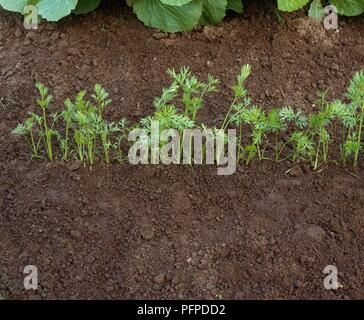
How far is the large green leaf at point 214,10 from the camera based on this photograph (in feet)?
12.9

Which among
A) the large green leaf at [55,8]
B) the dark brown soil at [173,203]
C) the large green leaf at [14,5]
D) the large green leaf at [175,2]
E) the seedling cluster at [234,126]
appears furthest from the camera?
the large green leaf at [14,5]

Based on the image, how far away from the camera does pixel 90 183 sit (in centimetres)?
328

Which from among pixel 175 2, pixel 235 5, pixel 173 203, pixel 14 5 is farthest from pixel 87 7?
pixel 173 203

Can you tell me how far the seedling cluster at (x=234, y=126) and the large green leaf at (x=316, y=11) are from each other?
2.14 ft

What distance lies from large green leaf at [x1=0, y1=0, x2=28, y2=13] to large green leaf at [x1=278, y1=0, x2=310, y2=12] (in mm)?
1445

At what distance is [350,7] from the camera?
4.08 meters

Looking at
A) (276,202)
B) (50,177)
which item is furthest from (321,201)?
(50,177)

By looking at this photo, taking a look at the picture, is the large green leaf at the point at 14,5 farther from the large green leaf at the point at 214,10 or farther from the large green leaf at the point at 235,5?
the large green leaf at the point at 235,5

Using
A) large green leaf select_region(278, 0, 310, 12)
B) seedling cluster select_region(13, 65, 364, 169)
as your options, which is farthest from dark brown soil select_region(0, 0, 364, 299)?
large green leaf select_region(278, 0, 310, 12)

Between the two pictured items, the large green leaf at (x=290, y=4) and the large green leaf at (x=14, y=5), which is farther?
the large green leaf at (x=14, y=5)

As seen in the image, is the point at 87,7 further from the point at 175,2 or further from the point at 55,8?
the point at 175,2

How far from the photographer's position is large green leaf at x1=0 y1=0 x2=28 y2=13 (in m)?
4.02

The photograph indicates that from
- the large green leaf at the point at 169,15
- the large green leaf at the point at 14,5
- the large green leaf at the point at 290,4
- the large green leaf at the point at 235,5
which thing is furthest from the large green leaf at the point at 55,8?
the large green leaf at the point at 290,4
